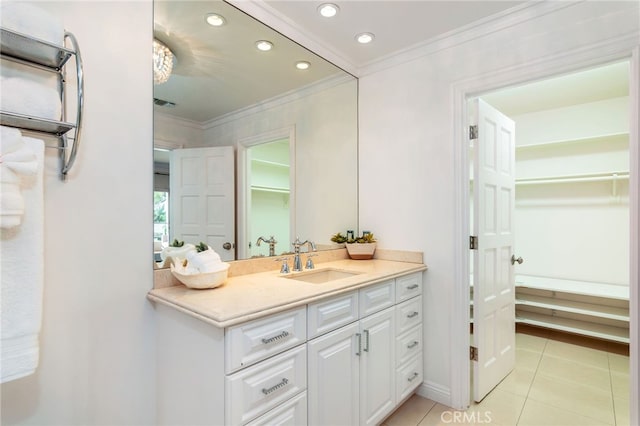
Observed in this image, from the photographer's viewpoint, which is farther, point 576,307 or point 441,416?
point 576,307

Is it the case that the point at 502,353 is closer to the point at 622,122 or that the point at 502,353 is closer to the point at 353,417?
the point at 353,417

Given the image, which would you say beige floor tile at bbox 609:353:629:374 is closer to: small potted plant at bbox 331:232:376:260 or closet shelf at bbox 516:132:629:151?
closet shelf at bbox 516:132:629:151

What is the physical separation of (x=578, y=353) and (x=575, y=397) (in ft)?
2.99

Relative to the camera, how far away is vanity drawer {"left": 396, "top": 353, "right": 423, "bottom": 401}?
6.17 ft

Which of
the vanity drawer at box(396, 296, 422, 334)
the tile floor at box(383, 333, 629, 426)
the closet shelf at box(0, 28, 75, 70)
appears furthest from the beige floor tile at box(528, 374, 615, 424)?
the closet shelf at box(0, 28, 75, 70)

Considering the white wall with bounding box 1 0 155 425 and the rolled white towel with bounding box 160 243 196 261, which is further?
the rolled white towel with bounding box 160 243 196 261

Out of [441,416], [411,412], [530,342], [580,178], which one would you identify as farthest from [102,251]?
[580,178]

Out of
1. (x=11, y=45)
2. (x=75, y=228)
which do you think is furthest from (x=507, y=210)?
(x=11, y=45)

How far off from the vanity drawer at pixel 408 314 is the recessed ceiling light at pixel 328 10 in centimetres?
182

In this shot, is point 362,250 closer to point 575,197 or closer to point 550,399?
point 550,399

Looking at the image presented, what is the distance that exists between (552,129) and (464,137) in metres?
2.12

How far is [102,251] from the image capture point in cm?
128

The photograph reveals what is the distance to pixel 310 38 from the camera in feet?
6.90


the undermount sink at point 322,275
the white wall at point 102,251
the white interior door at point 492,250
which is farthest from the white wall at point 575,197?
the white wall at point 102,251
